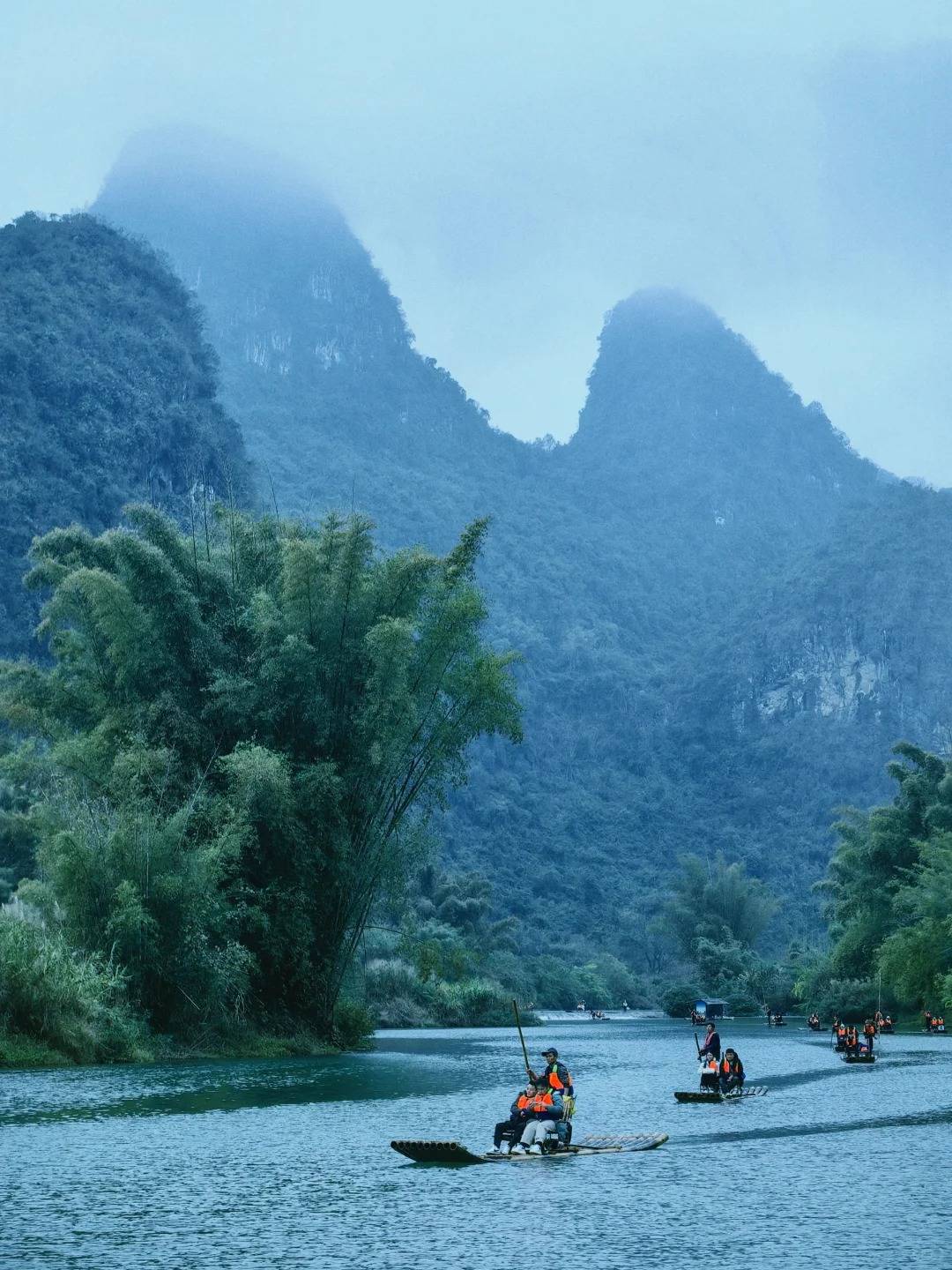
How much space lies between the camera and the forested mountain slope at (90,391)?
98438 millimetres

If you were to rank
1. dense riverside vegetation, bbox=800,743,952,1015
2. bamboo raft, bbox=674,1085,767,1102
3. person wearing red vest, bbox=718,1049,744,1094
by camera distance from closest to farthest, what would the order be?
bamboo raft, bbox=674,1085,767,1102
person wearing red vest, bbox=718,1049,744,1094
dense riverside vegetation, bbox=800,743,952,1015

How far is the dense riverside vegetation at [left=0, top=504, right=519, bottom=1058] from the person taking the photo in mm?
32031

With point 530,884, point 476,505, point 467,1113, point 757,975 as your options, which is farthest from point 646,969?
point 467,1113

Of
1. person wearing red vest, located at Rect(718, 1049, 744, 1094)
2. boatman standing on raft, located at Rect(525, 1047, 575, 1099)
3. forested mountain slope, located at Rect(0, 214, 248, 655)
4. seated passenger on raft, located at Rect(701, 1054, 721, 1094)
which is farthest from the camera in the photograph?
forested mountain slope, located at Rect(0, 214, 248, 655)

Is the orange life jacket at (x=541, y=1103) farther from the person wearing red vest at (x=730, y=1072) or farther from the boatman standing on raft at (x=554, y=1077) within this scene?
the person wearing red vest at (x=730, y=1072)

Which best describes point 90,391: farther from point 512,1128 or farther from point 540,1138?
point 540,1138

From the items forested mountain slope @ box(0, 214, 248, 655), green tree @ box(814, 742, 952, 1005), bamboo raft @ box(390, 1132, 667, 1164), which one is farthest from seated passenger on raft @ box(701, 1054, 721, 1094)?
forested mountain slope @ box(0, 214, 248, 655)

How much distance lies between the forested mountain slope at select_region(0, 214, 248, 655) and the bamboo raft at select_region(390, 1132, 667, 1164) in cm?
7251

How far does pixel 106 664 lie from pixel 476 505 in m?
147

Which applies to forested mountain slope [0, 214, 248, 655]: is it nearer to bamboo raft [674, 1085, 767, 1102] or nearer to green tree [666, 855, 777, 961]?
green tree [666, 855, 777, 961]

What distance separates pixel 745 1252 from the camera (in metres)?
11.8

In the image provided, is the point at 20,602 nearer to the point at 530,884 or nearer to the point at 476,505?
the point at 530,884

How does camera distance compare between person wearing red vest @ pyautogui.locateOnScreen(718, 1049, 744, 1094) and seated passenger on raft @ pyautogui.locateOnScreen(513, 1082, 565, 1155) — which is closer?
seated passenger on raft @ pyautogui.locateOnScreen(513, 1082, 565, 1155)

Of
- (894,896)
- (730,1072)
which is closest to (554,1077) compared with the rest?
(730,1072)
